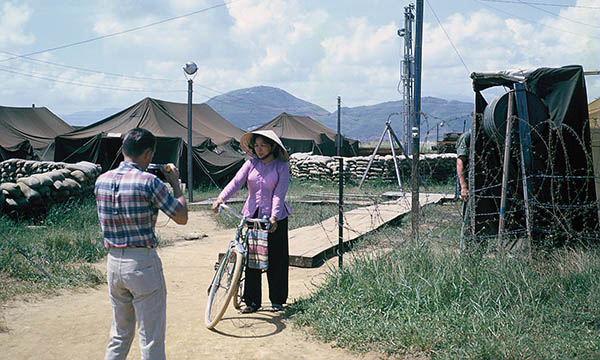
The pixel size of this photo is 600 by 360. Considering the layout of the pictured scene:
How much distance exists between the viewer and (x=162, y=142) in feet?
58.3

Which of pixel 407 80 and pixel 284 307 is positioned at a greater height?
pixel 407 80

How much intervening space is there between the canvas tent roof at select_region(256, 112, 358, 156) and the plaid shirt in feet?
75.5

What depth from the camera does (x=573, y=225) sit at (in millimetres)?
6387

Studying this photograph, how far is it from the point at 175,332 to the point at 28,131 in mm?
20679

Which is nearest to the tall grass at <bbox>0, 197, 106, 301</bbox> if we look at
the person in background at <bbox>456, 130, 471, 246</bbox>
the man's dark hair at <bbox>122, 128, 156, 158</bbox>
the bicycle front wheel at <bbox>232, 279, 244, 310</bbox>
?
the bicycle front wheel at <bbox>232, 279, 244, 310</bbox>

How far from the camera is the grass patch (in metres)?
3.65

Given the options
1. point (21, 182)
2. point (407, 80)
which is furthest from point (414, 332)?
point (407, 80)

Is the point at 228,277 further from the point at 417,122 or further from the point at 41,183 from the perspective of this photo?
the point at 41,183

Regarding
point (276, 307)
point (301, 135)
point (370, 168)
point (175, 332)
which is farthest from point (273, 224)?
point (301, 135)

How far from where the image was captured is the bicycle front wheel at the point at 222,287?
443cm

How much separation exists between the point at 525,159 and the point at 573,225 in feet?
3.53

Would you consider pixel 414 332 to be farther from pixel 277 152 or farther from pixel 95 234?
pixel 95 234

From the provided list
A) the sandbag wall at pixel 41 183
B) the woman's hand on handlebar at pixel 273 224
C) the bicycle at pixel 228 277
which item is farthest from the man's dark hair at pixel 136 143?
the sandbag wall at pixel 41 183

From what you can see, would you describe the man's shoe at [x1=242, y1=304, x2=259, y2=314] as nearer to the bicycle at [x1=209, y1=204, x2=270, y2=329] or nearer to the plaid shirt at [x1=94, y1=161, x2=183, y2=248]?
the bicycle at [x1=209, y1=204, x2=270, y2=329]
